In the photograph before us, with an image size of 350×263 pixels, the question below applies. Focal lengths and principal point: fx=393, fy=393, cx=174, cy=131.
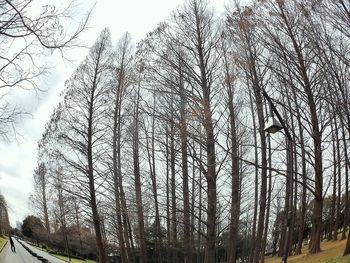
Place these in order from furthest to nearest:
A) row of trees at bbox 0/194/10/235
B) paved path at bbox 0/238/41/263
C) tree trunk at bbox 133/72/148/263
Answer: row of trees at bbox 0/194/10/235
paved path at bbox 0/238/41/263
tree trunk at bbox 133/72/148/263

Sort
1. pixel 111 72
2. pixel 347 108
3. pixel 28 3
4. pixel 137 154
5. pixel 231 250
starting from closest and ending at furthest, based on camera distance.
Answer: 1. pixel 28 3
2. pixel 347 108
3. pixel 231 250
4. pixel 111 72
5. pixel 137 154

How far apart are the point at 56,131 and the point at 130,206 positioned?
4.70 m

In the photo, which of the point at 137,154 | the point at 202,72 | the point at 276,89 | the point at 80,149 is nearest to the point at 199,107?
the point at 202,72

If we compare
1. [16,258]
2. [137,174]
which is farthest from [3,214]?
[137,174]

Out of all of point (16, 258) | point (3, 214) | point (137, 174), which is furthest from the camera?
point (3, 214)

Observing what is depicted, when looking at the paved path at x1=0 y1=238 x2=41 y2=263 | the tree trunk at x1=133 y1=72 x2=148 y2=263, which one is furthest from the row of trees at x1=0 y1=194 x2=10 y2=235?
the tree trunk at x1=133 y1=72 x2=148 y2=263

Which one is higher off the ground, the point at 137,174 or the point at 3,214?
the point at 137,174

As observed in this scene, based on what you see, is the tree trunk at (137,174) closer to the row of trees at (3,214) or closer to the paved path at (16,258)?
the paved path at (16,258)

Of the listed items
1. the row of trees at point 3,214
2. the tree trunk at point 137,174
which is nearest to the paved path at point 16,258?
the tree trunk at point 137,174

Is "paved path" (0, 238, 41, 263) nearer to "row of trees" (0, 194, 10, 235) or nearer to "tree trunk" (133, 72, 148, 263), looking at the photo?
"tree trunk" (133, 72, 148, 263)

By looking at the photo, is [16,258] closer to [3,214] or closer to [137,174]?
[137,174]

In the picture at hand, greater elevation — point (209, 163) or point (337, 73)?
point (337, 73)

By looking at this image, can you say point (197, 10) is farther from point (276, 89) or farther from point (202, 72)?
point (276, 89)

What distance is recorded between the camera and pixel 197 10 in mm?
13656
